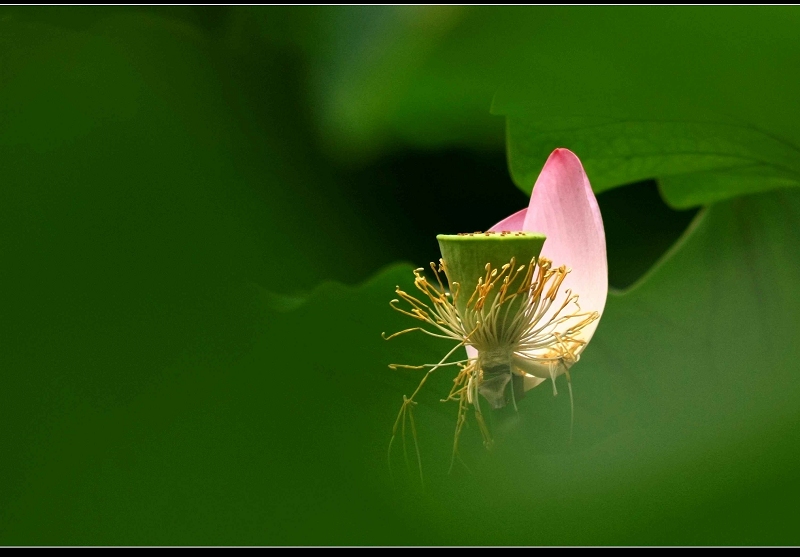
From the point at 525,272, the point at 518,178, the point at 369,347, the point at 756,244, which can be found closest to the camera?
the point at 525,272

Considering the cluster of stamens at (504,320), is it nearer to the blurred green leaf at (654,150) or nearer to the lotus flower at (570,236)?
the lotus flower at (570,236)

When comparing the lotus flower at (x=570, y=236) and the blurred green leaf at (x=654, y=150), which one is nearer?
the lotus flower at (x=570, y=236)

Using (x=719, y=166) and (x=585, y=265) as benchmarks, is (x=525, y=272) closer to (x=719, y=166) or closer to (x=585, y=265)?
(x=585, y=265)

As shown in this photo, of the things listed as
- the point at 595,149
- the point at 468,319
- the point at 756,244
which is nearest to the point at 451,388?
the point at 468,319

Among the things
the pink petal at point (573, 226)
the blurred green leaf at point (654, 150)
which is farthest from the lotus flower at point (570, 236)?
the blurred green leaf at point (654, 150)

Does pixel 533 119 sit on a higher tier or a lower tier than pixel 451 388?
higher

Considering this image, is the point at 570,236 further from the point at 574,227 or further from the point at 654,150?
the point at 654,150

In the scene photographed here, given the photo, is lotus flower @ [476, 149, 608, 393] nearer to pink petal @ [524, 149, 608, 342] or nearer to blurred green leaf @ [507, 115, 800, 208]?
pink petal @ [524, 149, 608, 342]

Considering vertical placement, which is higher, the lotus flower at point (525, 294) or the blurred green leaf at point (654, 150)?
the blurred green leaf at point (654, 150)
